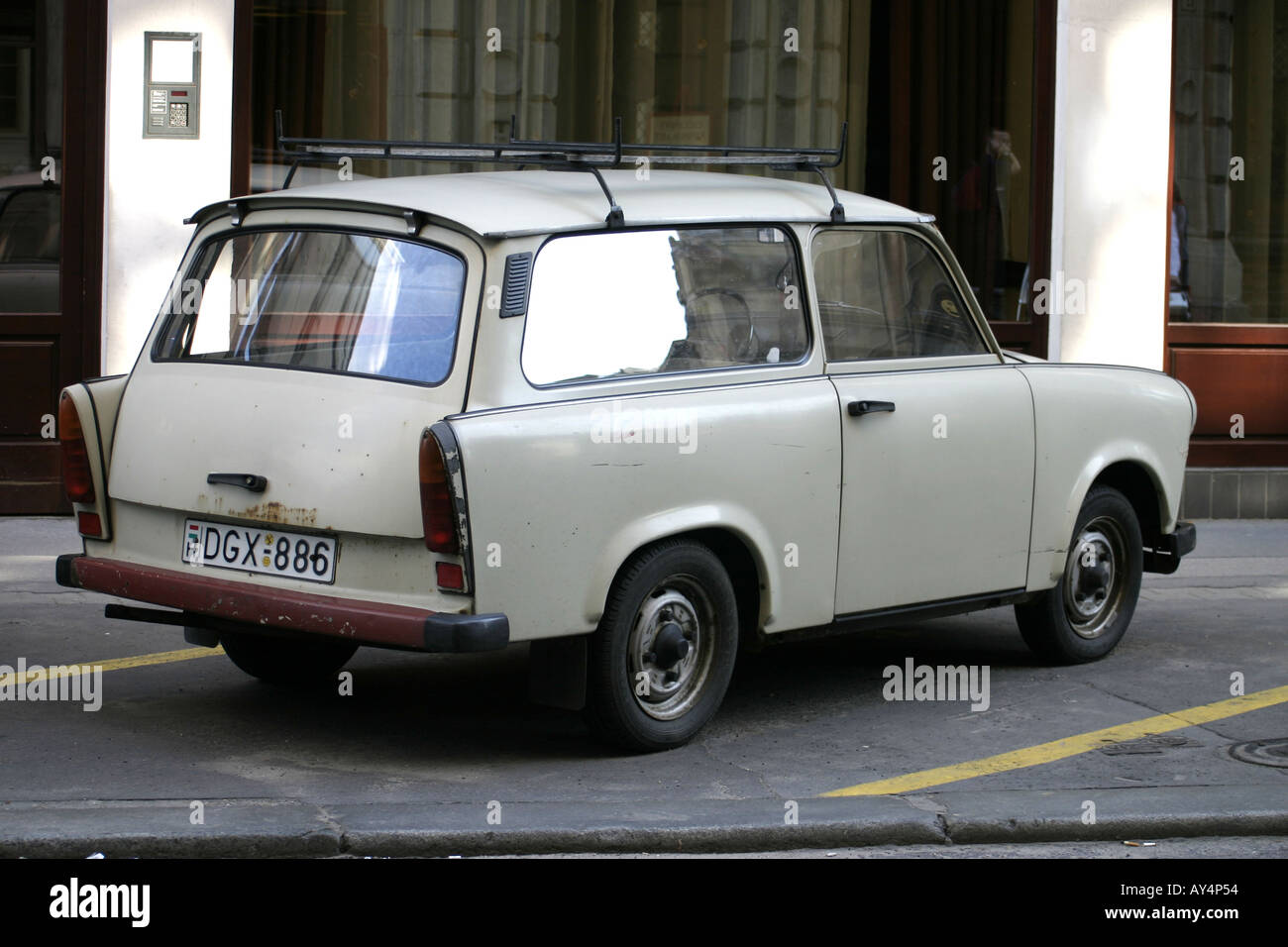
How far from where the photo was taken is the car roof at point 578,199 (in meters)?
5.83

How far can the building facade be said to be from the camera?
10.4 m

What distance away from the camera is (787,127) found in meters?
12.0

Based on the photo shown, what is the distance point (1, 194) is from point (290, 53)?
1853mm

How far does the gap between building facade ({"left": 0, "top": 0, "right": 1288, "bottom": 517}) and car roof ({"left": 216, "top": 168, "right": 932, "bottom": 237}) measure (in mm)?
4348

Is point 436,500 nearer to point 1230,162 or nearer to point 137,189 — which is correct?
point 137,189

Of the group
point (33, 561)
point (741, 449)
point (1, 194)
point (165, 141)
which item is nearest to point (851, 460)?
point (741, 449)

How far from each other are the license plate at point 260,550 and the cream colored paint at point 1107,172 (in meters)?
7.03

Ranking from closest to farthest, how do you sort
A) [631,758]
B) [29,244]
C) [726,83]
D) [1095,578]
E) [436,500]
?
[436,500], [631,758], [1095,578], [29,244], [726,83]

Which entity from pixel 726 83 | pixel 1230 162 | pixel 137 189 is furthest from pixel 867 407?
pixel 1230 162

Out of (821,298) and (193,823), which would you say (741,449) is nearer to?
(821,298)

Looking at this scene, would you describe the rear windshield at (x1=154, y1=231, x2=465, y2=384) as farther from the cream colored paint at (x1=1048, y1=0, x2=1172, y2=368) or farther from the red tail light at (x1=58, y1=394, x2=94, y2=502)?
the cream colored paint at (x1=1048, y1=0, x2=1172, y2=368)

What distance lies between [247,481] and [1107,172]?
24.3ft

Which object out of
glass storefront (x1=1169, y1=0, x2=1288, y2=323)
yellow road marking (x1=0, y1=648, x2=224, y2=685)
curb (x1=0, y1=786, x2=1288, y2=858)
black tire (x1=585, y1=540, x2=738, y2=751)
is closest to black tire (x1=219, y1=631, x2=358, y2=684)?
yellow road marking (x1=0, y1=648, x2=224, y2=685)

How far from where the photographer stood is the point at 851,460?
6.38 m
